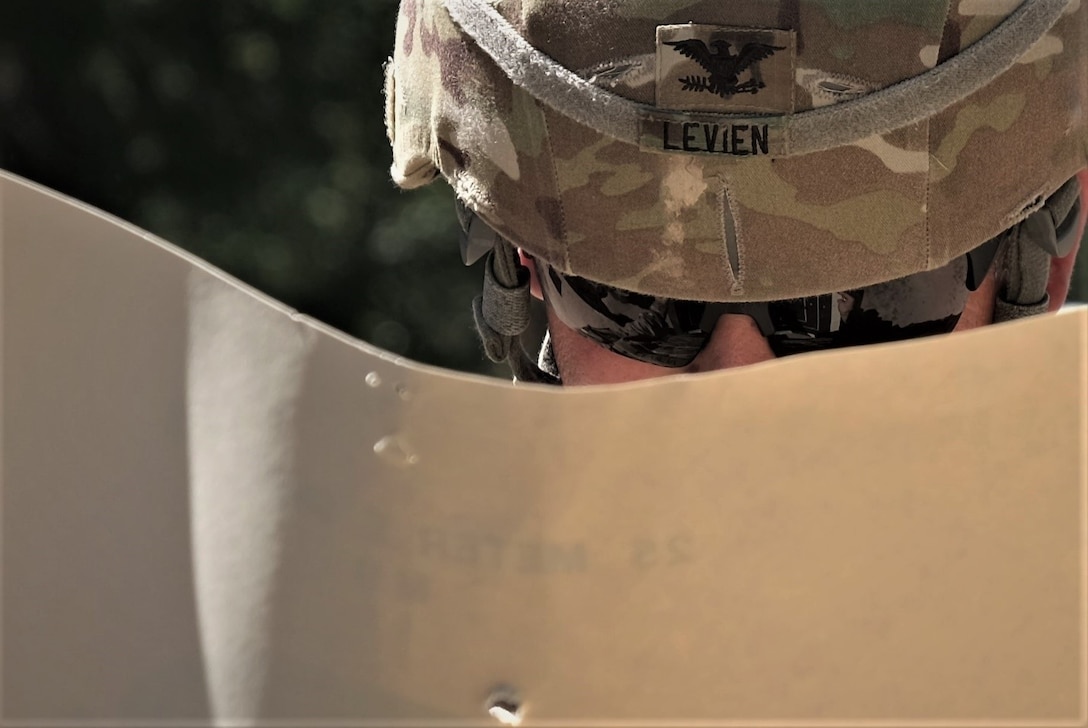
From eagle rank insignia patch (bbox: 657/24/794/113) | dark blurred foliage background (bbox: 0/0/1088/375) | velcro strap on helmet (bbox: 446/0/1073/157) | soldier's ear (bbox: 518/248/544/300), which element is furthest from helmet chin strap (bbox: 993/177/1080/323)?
dark blurred foliage background (bbox: 0/0/1088/375)

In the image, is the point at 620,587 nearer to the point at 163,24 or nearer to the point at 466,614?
the point at 466,614

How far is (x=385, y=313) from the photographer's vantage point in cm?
594

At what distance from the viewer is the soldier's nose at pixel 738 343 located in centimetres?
120

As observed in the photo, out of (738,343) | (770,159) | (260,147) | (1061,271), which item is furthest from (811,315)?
(260,147)

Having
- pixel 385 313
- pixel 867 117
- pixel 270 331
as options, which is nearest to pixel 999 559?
pixel 270 331

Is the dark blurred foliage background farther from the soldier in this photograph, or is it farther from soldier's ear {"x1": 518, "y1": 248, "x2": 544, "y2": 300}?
A: the soldier

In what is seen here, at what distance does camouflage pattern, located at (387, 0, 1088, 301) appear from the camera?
1045mm

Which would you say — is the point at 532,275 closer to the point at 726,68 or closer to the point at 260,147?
the point at 726,68

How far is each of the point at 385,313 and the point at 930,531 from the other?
18.0 feet

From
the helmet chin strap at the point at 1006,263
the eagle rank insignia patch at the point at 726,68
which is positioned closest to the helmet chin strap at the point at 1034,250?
the helmet chin strap at the point at 1006,263

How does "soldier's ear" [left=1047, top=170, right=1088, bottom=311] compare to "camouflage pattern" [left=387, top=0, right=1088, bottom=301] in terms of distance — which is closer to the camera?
"camouflage pattern" [left=387, top=0, right=1088, bottom=301]

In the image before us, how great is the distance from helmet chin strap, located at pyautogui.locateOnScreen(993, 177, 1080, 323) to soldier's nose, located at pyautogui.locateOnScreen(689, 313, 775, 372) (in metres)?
0.24

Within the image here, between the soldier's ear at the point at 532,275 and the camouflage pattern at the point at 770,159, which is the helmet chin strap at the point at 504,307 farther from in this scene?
the camouflage pattern at the point at 770,159

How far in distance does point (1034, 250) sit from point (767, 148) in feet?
1.13
